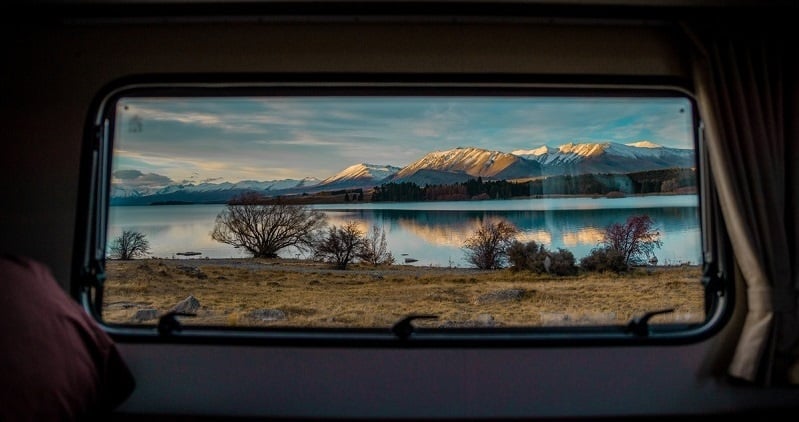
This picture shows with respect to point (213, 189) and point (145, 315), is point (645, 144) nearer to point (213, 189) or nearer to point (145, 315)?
point (213, 189)

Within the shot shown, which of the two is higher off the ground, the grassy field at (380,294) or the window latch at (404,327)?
the grassy field at (380,294)

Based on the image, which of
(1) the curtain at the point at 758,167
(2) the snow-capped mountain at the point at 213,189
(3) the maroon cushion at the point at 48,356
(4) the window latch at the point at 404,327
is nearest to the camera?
(3) the maroon cushion at the point at 48,356

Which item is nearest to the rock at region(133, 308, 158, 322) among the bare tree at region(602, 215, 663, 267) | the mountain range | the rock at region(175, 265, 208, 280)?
the rock at region(175, 265, 208, 280)

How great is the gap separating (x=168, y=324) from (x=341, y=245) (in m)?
0.74

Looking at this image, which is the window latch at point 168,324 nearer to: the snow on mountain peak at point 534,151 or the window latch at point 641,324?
the snow on mountain peak at point 534,151

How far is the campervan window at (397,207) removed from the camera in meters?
1.88

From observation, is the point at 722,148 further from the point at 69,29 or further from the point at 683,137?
the point at 69,29

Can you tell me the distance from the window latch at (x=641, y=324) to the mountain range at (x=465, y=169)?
0.58 m

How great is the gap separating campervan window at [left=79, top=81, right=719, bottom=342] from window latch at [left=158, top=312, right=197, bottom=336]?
0.13ft

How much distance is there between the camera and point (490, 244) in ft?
6.18

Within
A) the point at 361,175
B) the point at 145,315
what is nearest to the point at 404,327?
the point at 361,175

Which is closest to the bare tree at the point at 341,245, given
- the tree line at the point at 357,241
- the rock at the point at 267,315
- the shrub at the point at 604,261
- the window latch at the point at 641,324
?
the tree line at the point at 357,241

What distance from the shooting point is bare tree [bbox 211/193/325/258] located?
75.0 inches

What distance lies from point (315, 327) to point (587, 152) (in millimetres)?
1322
